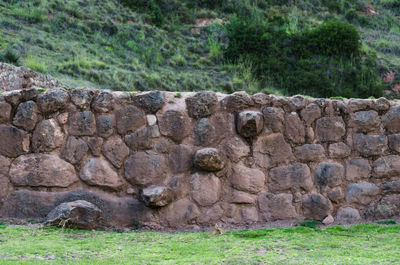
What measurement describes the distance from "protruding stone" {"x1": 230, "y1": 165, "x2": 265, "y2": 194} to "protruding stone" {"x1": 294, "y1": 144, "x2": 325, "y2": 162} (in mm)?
522

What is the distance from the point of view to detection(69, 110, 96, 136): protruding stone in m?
5.52

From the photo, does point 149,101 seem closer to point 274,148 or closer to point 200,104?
point 200,104

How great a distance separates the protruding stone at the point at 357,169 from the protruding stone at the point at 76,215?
287 centimetres

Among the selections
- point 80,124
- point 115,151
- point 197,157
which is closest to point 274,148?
point 197,157

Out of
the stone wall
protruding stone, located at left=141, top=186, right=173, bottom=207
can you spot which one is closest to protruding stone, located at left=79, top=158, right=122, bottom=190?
the stone wall

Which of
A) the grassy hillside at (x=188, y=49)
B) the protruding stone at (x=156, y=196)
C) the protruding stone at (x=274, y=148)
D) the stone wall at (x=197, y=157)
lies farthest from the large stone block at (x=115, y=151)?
the grassy hillside at (x=188, y=49)

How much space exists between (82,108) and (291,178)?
244 cm

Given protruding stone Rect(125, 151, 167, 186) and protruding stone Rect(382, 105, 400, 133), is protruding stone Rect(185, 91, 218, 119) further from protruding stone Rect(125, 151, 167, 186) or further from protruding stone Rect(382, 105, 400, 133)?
protruding stone Rect(382, 105, 400, 133)

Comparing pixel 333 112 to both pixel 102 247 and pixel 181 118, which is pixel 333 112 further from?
pixel 102 247

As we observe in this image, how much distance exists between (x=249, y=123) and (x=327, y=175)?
3.64 feet

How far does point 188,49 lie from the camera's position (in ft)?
66.6

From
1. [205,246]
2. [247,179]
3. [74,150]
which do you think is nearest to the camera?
[205,246]

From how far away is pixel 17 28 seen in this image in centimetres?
1608

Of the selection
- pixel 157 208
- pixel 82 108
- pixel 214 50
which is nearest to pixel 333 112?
pixel 157 208
